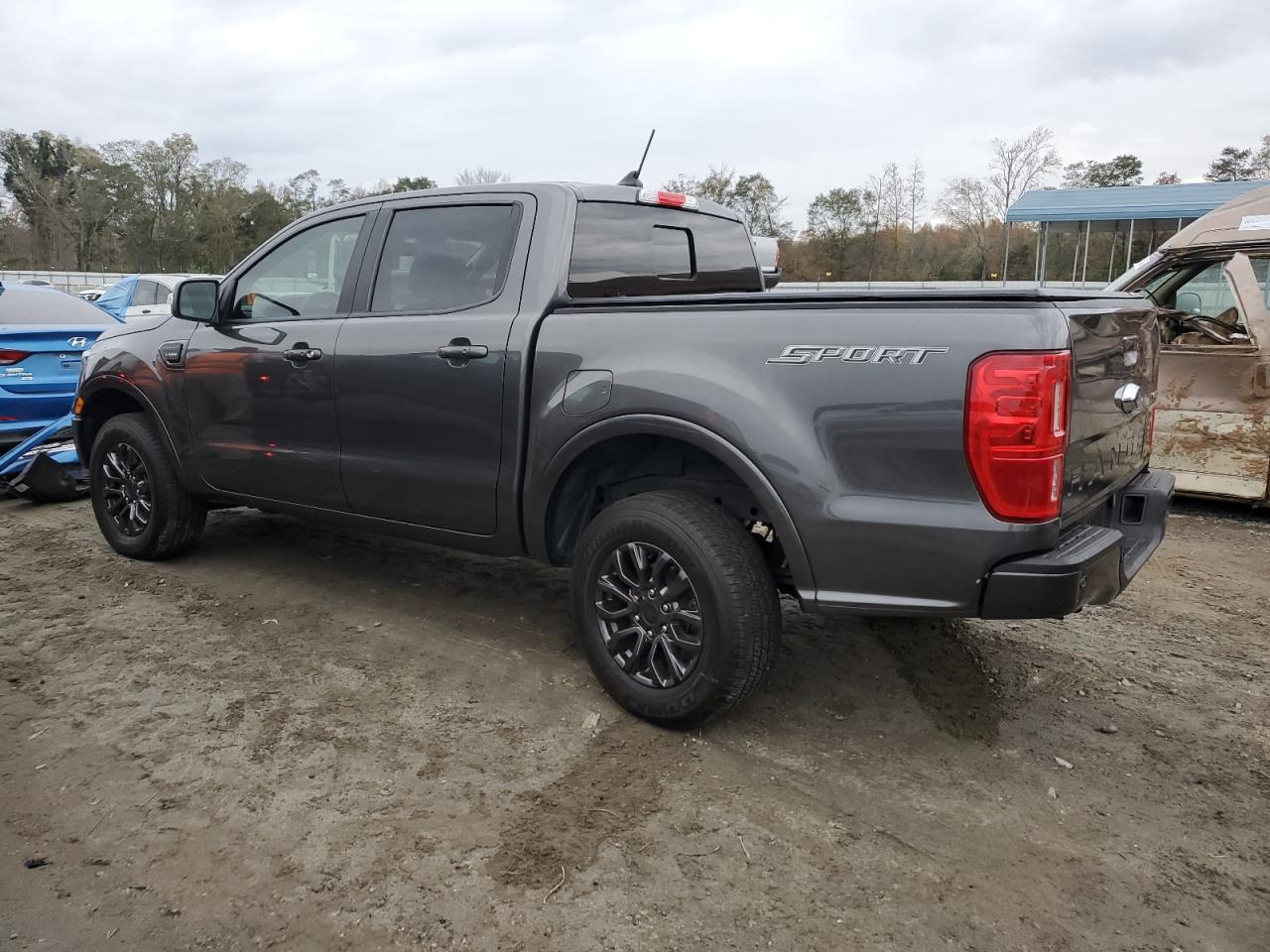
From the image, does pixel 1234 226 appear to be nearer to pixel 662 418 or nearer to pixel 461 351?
pixel 662 418

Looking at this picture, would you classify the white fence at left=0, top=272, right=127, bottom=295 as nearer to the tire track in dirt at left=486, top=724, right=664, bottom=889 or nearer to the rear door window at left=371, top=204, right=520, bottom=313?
the rear door window at left=371, top=204, right=520, bottom=313

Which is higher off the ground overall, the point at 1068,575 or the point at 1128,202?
the point at 1128,202

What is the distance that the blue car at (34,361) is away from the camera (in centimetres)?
686

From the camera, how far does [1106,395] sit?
288 centimetres

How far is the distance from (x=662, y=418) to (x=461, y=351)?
3.14ft

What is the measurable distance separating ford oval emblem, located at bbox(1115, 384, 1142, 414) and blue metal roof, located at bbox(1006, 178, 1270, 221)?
17956 millimetres

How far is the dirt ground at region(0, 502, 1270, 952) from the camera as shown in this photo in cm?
230

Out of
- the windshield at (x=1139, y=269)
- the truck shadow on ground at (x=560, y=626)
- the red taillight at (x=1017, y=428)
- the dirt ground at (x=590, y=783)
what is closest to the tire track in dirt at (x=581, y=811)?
the dirt ground at (x=590, y=783)

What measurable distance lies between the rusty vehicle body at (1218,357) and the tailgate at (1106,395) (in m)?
3.34

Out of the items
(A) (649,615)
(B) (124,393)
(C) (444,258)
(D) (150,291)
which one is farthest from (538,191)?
(D) (150,291)

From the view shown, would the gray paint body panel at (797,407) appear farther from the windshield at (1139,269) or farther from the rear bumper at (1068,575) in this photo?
the windshield at (1139,269)

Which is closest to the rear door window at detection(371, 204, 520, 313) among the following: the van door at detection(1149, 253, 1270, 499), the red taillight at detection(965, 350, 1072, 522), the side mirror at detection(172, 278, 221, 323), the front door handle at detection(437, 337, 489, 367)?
the front door handle at detection(437, 337, 489, 367)

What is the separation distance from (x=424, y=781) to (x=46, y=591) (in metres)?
2.96

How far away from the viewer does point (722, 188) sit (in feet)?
130
